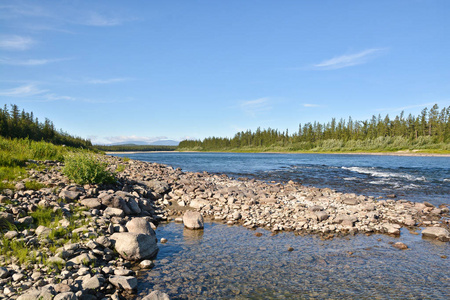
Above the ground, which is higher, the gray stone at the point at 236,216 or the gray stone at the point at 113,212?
the gray stone at the point at 113,212

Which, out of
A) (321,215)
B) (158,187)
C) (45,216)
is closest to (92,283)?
(45,216)

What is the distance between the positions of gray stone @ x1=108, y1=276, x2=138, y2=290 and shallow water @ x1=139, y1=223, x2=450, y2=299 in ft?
0.80

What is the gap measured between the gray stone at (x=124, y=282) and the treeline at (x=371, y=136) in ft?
399

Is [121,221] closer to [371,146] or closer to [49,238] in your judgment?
[49,238]

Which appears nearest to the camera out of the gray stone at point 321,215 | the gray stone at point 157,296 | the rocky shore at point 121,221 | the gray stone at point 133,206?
the gray stone at point 157,296

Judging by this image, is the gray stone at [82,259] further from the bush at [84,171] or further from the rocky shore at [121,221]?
the bush at [84,171]

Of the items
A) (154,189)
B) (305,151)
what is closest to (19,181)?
(154,189)

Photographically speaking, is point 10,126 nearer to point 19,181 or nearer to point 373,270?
point 19,181

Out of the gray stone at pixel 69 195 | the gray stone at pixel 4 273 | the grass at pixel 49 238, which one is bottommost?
the gray stone at pixel 4 273

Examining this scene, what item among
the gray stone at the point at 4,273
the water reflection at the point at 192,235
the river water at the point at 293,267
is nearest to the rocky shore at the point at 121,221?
the gray stone at the point at 4,273

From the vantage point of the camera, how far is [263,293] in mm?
6461

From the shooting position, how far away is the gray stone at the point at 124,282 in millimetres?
6326

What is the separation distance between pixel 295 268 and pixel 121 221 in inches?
276

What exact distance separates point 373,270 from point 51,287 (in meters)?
8.91
